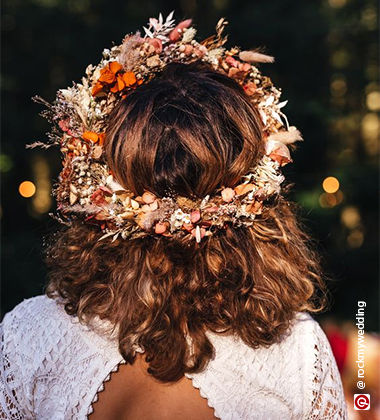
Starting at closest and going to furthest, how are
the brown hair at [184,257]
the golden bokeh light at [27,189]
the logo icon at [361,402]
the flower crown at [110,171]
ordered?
the brown hair at [184,257] → the flower crown at [110,171] → the logo icon at [361,402] → the golden bokeh light at [27,189]

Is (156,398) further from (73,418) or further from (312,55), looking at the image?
(312,55)

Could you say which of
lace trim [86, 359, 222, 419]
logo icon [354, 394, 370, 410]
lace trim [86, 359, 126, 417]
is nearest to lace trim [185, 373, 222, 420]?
lace trim [86, 359, 222, 419]

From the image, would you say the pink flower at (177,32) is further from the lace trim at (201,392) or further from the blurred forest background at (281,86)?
the blurred forest background at (281,86)

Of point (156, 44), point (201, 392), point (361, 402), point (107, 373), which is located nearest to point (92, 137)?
point (156, 44)

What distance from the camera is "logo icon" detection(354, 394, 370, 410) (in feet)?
9.93

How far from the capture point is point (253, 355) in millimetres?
1484

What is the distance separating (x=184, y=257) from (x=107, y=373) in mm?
351

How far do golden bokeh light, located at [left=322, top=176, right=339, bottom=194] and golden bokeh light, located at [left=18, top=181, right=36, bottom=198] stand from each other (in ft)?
7.96

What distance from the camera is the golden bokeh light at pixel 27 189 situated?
15.5ft

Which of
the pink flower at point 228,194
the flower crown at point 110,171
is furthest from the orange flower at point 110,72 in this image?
the pink flower at point 228,194

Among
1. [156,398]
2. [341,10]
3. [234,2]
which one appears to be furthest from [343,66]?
[156,398]

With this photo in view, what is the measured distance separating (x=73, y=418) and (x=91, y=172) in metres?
0.66

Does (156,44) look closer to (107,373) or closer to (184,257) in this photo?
(184,257)

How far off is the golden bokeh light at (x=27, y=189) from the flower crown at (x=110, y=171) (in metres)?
3.03
